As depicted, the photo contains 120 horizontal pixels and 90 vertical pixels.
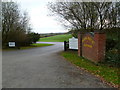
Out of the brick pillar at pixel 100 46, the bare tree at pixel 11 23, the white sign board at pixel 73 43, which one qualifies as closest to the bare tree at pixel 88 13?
the white sign board at pixel 73 43

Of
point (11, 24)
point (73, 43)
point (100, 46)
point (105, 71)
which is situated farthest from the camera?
point (11, 24)

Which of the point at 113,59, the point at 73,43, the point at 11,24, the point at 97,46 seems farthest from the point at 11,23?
the point at 113,59

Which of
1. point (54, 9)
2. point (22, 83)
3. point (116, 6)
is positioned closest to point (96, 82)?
point (22, 83)

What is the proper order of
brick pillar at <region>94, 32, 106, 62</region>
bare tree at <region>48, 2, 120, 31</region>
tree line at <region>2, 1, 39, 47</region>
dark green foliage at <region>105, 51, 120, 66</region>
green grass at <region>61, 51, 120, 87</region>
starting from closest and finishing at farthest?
green grass at <region>61, 51, 120, 87</region> < dark green foliage at <region>105, 51, 120, 66</region> < brick pillar at <region>94, 32, 106, 62</region> < bare tree at <region>48, 2, 120, 31</region> < tree line at <region>2, 1, 39, 47</region>

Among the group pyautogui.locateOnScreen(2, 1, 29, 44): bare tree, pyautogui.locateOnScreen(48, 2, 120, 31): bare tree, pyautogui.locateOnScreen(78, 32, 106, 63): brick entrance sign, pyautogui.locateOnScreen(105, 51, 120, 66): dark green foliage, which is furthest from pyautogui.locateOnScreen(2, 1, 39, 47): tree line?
pyautogui.locateOnScreen(105, 51, 120, 66): dark green foliage

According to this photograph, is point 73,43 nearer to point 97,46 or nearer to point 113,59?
point 97,46

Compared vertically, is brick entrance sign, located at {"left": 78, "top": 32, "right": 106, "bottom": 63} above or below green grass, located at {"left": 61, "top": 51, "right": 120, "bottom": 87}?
above

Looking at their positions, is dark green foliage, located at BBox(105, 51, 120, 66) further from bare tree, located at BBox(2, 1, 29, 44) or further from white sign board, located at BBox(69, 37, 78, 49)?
bare tree, located at BBox(2, 1, 29, 44)

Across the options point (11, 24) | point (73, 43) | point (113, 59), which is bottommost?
point (113, 59)

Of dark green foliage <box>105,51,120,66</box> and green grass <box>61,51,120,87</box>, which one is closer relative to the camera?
green grass <box>61,51,120,87</box>

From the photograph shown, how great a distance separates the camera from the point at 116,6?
9.91 m

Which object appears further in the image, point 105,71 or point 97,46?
point 97,46

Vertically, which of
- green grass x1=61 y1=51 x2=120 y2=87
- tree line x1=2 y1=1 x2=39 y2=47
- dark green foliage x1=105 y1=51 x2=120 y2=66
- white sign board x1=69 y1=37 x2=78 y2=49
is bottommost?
green grass x1=61 y1=51 x2=120 y2=87

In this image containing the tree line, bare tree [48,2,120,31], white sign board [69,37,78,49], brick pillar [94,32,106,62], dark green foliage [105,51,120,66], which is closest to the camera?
dark green foliage [105,51,120,66]
